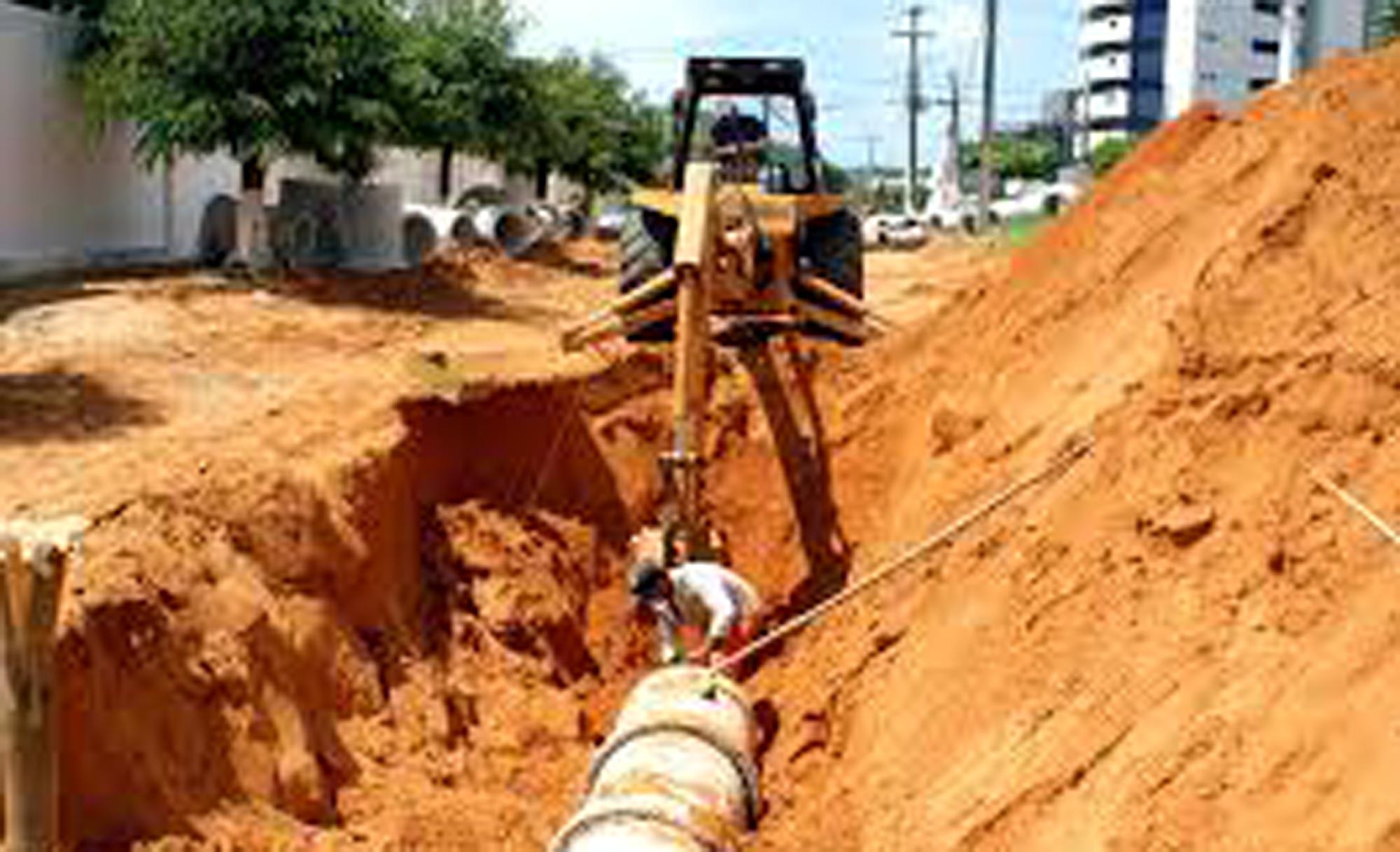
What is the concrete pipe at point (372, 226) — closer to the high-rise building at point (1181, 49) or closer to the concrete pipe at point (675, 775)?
the concrete pipe at point (675, 775)

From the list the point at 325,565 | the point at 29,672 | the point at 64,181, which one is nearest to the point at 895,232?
the point at 64,181

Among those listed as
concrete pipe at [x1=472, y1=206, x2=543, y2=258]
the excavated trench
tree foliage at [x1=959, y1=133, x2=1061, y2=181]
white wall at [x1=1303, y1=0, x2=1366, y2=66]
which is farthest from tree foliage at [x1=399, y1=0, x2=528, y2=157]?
white wall at [x1=1303, y1=0, x2=1366, y2=66]

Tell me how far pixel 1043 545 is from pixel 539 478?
6295 millimetres

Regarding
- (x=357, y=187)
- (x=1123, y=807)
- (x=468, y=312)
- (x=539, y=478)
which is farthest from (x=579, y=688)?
(x=357, y=187)

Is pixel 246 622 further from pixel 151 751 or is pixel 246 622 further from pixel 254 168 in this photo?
pixel 254 168

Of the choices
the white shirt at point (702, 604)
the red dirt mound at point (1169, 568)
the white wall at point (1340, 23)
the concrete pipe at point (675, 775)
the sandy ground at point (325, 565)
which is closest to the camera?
the red dirt mound at point (1169, 568)

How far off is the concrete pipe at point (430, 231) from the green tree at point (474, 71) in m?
1.95

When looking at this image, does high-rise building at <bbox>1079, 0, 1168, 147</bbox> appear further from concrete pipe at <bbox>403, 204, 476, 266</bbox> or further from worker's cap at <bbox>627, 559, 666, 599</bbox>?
worker's cap at <bbox>627, 559, 666, 599</bbox>

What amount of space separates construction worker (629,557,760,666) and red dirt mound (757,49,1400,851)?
632mm

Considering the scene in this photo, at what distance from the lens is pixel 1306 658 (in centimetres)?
696

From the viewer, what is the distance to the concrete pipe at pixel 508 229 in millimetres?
36312

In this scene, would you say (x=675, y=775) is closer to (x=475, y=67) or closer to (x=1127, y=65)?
(x=475, y=67)

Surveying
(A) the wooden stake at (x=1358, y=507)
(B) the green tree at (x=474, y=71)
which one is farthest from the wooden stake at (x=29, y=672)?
(B) the green tree at (x=474, y=71)

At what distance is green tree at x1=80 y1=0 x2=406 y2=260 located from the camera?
76.2 feet
